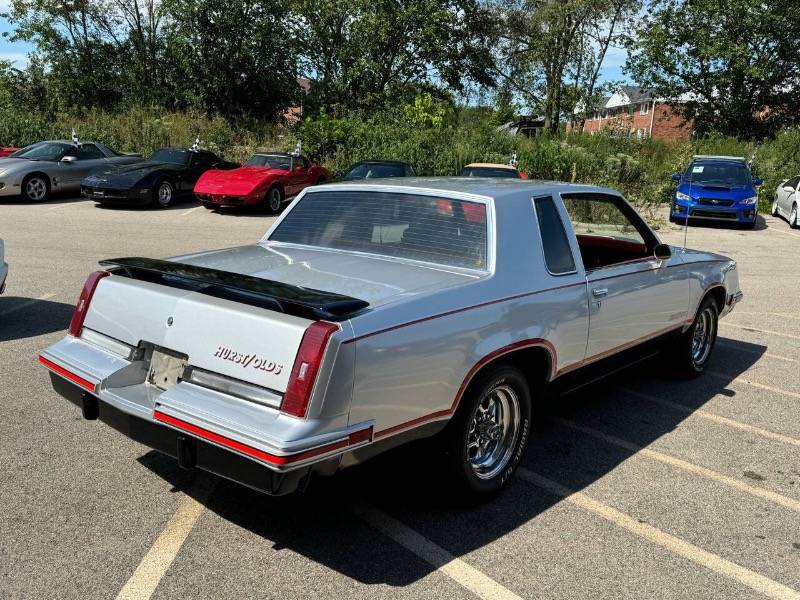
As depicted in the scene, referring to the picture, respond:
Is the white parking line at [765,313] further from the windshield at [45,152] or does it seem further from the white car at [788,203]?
the windshield at [45,152]

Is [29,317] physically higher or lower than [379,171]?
lower

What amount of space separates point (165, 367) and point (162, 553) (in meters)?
0.81

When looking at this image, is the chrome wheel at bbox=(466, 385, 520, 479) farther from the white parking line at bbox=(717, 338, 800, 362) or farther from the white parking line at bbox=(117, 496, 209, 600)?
the white parking line at bbox=(717, 338, 800, 362)

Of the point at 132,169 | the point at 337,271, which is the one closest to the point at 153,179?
the point at 132,169

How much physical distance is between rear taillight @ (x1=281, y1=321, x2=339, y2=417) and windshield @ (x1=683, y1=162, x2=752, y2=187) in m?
17.4

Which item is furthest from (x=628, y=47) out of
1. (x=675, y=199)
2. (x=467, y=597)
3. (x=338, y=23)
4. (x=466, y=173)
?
(x=467, y=597)

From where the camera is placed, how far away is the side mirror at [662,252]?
5.11 meters

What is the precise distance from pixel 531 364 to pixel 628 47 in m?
36.8

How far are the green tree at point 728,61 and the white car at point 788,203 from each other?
45.1ft

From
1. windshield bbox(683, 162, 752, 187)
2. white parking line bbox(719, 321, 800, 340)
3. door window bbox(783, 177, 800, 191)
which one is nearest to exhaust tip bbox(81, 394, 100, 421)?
white parking line bbox(719, 321, 800, 340)

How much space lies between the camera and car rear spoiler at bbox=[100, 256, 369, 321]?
2.94 metres

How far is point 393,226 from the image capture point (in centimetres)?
428

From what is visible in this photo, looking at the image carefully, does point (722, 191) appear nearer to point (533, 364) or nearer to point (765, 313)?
point (765, 313)

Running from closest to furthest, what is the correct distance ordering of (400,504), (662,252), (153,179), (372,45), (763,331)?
(400,504) → (662,252) → (763,331) → (153,179) → (372,45)
